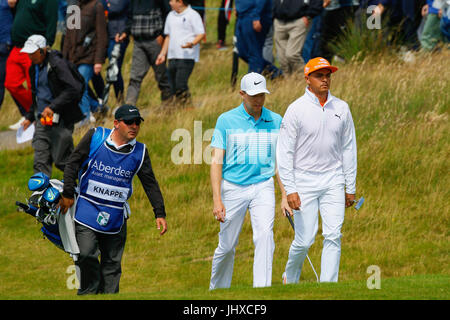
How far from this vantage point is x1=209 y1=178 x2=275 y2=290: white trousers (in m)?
9.88

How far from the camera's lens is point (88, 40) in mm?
16656

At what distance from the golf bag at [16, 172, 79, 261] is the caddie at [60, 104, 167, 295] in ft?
0.23

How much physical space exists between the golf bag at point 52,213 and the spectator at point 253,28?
27.1 ft

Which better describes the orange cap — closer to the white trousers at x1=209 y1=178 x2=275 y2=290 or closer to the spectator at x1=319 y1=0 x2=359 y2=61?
the white trousers at x1=209 y1=178 x2=275 y2=290

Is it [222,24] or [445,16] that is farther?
[222,24]

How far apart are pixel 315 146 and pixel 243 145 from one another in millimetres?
723

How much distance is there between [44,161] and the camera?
1355 cm

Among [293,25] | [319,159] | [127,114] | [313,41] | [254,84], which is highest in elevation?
[254,84]

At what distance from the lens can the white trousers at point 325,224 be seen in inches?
391

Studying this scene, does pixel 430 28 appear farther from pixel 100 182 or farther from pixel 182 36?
pixel 100 182

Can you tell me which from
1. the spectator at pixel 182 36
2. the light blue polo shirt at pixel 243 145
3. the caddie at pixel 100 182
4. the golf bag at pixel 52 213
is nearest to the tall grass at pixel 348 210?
the spectator at pixel 182 36

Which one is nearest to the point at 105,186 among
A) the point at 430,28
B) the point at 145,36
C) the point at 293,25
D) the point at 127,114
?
the point at 127,114

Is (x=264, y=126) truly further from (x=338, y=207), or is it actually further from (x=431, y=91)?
(x=431, y=91)

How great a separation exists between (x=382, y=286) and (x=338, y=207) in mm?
920
